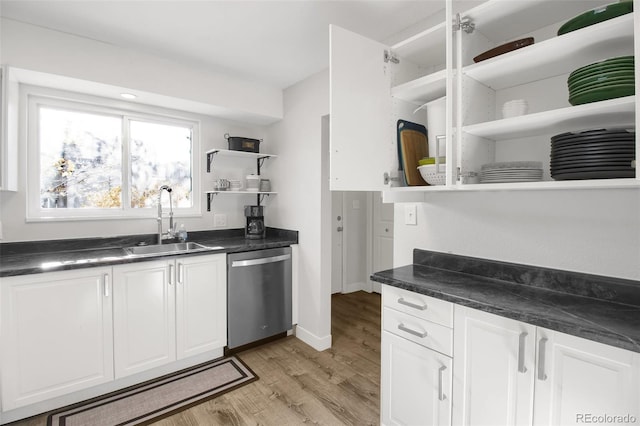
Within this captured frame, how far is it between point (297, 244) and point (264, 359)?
1.05 meters

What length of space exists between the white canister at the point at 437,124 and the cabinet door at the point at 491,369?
81cm

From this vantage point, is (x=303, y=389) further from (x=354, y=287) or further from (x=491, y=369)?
(x=354, y=287)

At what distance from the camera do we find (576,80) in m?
1.20

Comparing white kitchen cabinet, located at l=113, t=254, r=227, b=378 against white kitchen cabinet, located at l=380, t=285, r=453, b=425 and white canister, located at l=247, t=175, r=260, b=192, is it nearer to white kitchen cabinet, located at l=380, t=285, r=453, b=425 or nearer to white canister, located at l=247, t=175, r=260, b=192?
white canister, located at l=247, t=175, r=260, b=192

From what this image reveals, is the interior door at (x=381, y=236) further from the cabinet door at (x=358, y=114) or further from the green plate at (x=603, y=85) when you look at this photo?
the green plate at (x=603, y=85)

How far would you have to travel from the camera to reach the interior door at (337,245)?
429cm

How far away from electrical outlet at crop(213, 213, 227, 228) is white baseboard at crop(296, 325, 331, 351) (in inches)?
52.7

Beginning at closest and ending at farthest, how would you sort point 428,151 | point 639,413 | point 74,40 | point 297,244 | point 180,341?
point 639,413, point 428,151, point 74,40, point 180,341, point 297,244

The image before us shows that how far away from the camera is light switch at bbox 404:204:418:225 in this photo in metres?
2.01

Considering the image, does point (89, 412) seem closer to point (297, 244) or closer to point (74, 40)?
point (297, 244)

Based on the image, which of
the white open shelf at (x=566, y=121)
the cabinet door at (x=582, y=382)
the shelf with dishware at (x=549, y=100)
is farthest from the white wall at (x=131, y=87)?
the cabinet door at (x=582, y=382)

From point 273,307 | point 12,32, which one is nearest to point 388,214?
point 273,307

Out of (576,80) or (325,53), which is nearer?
(576,80)

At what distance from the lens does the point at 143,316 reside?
225cm
